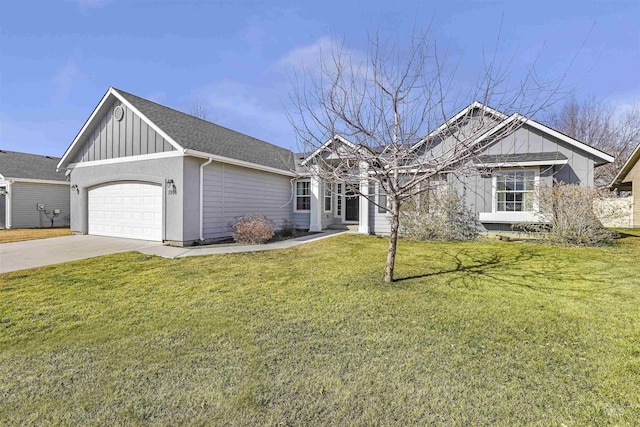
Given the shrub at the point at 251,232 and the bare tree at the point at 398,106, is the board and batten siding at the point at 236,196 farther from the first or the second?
the bare tree at the point at 398,106

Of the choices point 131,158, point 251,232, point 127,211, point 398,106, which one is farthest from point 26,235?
point 398,106

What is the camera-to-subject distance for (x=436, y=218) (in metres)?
11.3

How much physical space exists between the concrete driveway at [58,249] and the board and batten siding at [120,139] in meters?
3.27

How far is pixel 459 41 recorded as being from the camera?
211 inches

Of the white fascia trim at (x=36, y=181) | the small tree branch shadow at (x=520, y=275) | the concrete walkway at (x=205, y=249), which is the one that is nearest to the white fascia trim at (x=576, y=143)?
the small tree branch shadow at (x=520, y=275)

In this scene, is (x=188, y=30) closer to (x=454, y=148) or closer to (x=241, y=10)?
(x=241, y=10)

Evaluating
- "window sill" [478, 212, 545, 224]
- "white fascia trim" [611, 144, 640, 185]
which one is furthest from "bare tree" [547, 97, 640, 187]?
"window sill" [478, 212, 545, 224]

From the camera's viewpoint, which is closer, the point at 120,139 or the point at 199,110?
the point at 120,139

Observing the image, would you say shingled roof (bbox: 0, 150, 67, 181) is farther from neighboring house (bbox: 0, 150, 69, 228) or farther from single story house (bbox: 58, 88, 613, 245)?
single story house (bbox: 58, 88, 613, 245)

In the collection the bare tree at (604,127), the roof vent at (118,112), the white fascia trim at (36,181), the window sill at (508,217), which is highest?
the bare tree at (604,127)

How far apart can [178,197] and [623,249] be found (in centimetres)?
1361

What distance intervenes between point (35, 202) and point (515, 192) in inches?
974

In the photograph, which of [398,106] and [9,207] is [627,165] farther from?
[9,207]

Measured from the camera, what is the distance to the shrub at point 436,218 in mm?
11320
